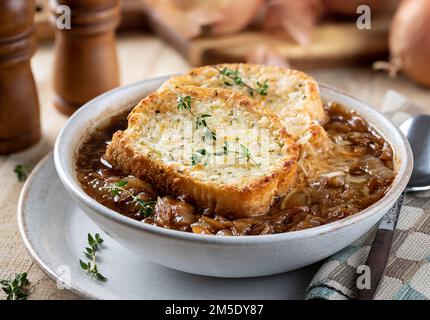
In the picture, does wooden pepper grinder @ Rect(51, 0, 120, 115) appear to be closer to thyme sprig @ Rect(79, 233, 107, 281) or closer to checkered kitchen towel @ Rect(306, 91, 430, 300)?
thyme sprig @ Rect(79, 233, 107, 281)

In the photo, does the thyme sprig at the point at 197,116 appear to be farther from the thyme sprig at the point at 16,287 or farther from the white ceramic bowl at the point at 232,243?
the thyme sprig at the point at 16,287

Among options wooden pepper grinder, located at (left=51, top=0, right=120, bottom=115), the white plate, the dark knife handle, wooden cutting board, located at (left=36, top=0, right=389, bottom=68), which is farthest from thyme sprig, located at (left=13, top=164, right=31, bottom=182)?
the dark knife handle

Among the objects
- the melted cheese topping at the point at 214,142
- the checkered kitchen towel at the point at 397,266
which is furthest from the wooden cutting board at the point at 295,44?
the checkered kitchen towel at the point at 397,266

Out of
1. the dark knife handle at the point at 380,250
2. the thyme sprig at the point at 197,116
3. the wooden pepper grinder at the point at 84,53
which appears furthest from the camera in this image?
the wooden pepper grinder at the point at 84,53

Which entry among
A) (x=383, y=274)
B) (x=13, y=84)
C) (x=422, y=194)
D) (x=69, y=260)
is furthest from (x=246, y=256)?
(x=13, y=84)

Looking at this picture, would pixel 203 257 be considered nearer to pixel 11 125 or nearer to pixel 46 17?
pixel 11 125

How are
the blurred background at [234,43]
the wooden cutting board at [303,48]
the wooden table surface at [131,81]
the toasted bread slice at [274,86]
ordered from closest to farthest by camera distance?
the toasted bread slice at [274,86] < the wooden table surface at [131,81] < the blurred background at [234,43] < the wooden cutting board at [303,48]
